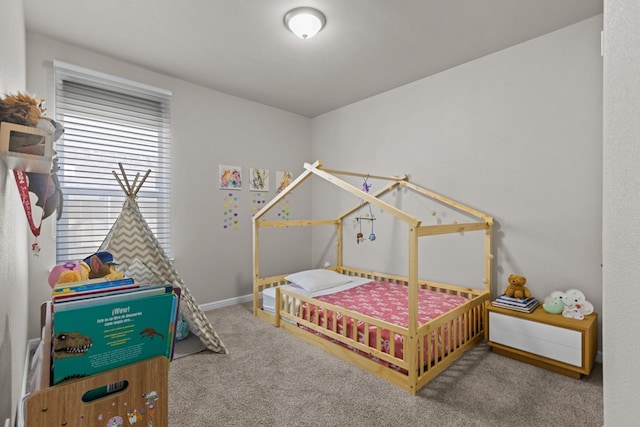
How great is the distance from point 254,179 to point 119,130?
1.55 meters

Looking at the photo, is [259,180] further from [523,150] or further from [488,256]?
[523,150]

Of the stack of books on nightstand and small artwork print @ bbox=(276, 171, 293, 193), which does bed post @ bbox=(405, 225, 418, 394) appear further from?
small artwork print @ bbox=(276, 171, 293, 193)

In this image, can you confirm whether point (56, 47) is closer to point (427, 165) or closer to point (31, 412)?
point (31, 412)

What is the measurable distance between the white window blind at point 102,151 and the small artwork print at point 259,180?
102 cm

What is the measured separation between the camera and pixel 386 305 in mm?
2771

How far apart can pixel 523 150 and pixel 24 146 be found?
3233mm

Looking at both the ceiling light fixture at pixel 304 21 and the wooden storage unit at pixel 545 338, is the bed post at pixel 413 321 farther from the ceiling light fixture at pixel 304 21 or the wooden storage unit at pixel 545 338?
the ceiling light fixture at pixel 304 21

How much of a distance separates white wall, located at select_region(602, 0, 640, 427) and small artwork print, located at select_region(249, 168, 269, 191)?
12.0 ft

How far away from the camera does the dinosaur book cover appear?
807 mm

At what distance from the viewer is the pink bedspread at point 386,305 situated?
2.33 metres

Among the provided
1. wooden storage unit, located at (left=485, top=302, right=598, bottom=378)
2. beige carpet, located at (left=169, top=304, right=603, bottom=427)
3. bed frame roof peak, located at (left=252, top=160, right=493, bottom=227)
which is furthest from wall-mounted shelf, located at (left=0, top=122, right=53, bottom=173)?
wooden storage unit, located at (left=485, top=302, right=598, bottom=378)

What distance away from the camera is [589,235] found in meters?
2.42

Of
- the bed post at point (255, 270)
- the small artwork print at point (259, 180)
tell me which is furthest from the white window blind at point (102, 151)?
the small artwork print at point (259, 180)

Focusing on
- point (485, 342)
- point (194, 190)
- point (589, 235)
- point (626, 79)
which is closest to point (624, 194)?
point (626, 79)
